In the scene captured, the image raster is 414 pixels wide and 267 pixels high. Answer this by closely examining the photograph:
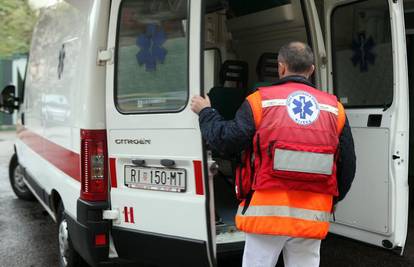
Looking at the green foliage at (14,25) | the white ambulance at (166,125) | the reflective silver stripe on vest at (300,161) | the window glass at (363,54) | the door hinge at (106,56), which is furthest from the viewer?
the green foliage at (14,25)

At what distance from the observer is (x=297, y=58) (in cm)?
249

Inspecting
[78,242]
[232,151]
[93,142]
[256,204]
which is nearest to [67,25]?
[93,142]

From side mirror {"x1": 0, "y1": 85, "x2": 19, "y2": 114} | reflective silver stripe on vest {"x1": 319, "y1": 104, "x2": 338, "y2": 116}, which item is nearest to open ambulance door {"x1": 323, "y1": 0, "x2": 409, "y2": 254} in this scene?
reflective silver stripe on vest {"x1": 319, "y1": 104, "x2": 338, "y2": 116}

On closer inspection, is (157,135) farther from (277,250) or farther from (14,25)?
(14,25)

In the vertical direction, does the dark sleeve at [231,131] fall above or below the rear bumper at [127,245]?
above

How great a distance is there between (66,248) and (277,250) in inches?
68.6

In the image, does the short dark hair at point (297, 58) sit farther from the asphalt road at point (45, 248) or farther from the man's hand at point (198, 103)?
the asphalt road at point (45, 248)

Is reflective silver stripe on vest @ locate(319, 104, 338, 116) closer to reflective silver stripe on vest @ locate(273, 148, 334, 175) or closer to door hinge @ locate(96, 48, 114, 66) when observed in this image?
reflective silver stripe on vest @ locate(273, 148, 334, 175)

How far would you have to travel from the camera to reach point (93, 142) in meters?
3.00

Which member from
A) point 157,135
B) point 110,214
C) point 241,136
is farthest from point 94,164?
point 241,136

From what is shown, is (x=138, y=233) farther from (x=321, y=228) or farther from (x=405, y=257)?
(x=405, y=257)

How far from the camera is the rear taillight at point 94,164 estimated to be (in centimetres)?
300

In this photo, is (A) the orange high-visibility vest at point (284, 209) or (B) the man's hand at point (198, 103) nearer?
(A) the orange high-visibility vest at point (284, 209)

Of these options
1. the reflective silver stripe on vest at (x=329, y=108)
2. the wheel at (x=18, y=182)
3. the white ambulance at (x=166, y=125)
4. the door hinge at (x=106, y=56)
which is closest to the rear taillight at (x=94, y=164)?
the white ambulance at (x=166, y=125)
